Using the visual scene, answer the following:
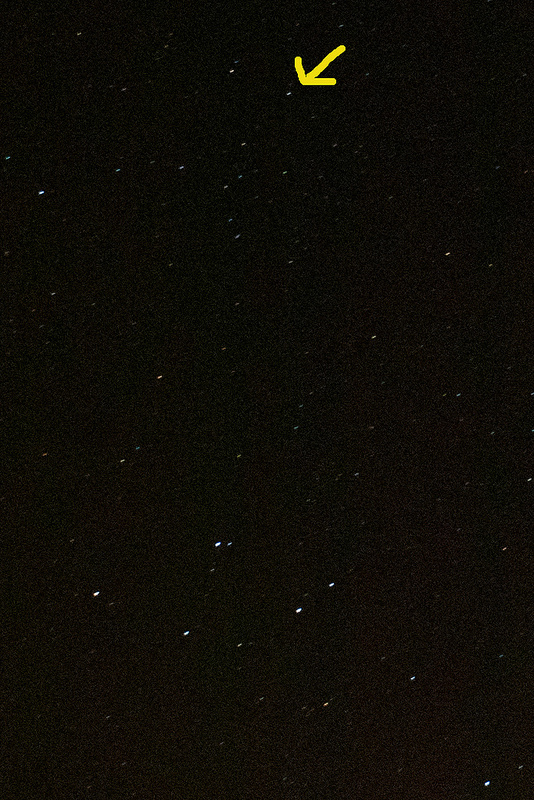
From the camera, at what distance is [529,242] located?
0.34 m

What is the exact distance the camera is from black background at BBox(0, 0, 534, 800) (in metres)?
0.31

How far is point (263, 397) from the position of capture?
0.33 m

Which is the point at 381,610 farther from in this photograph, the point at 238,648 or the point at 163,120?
the point at 163,120

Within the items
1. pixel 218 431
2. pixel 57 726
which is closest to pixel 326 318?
pixel 218 431


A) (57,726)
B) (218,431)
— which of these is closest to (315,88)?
(218,431)

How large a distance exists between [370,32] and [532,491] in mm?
Result: 214

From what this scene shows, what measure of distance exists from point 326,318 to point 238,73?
11 centimetres

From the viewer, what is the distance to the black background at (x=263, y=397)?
31cm

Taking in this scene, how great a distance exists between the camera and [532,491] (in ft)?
1.16

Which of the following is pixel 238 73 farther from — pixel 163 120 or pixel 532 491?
pixel 532 491

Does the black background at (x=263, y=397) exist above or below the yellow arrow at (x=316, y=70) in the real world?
below

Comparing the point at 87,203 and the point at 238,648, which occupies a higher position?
the point at 87,203

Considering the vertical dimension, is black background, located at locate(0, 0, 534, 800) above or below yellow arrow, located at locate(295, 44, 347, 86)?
below

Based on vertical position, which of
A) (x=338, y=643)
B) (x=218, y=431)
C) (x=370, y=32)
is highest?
(x=370, y=32)
